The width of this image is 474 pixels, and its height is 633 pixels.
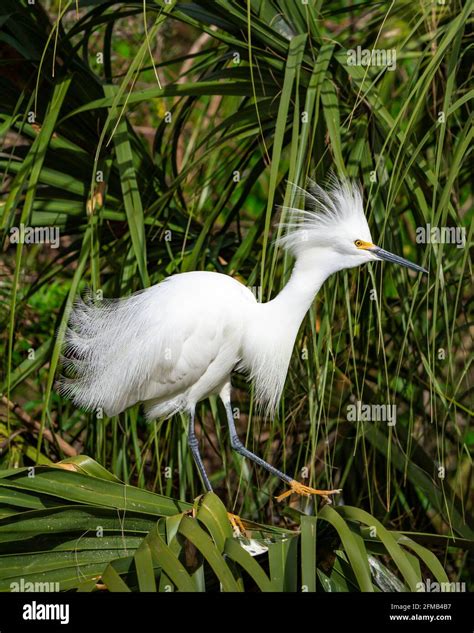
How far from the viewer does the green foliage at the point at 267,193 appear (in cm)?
161

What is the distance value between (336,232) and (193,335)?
416 millimetres

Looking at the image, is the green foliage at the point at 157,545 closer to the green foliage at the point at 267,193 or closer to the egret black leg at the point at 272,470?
the green foliage at the point at 267,193

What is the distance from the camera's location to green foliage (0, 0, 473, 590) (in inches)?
63.2

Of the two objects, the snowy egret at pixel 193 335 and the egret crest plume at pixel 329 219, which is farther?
the snowy egret at pixel 193 335

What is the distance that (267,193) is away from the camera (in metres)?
1.94

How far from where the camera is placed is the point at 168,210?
2.13 m

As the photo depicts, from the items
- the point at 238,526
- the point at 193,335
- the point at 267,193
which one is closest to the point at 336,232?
the point at 267,193

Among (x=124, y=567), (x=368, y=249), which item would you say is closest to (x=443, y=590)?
(x=124, y=567)

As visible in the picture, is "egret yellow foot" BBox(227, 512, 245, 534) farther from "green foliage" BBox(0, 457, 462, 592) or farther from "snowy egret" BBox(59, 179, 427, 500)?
"snowy egret" BBox(59, 179, 427, 500)

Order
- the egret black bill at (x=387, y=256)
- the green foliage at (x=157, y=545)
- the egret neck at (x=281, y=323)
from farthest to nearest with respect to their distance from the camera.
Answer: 1. the egret neck at (x=281, y=323)
2. the egret black bill at (x=387, y=256)
3. the green foliage at (x=157, y=545)

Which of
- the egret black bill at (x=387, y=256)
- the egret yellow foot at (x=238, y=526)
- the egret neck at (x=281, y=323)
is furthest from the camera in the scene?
the egret neck at (x=281, y=323)

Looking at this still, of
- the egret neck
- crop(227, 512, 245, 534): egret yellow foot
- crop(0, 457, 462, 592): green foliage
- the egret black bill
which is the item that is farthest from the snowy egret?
crop(0, 457, 462, 592): green foliage

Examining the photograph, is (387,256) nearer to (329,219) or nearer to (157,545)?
(329,219)

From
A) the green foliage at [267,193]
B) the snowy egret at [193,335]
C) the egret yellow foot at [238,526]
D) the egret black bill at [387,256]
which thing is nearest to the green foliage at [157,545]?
the green foliage at [267,193]
